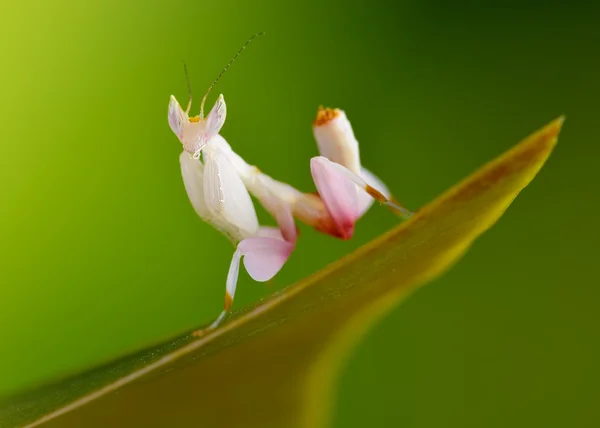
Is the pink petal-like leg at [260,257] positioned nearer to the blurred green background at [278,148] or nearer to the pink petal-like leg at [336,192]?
the pink petal-like leg at [336,192]

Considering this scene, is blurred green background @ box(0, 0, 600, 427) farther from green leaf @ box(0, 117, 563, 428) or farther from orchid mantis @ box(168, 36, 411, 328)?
green leaf @ box(0, 117, 563, 428)

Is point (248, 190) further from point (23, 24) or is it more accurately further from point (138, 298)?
point (23, 24)

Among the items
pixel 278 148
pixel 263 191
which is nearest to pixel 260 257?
pixel 263 191

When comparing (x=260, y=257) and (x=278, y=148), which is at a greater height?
(x=278, y=148)

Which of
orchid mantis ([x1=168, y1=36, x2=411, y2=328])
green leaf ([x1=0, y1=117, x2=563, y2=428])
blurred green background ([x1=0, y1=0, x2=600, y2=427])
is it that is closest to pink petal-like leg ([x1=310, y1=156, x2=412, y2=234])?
orchid mantis ([x1=168, y1=36, x2=411, y2=328])

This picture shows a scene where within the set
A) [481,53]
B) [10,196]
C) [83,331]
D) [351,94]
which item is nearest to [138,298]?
[83,331]

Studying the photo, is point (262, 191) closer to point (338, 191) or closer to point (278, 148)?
point (338, 191)

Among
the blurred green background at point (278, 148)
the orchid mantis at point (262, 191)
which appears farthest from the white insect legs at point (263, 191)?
the blurred green background at point (278, 148)

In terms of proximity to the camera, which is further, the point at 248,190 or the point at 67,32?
the point at 67,32
